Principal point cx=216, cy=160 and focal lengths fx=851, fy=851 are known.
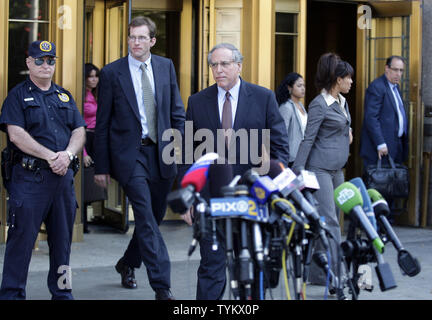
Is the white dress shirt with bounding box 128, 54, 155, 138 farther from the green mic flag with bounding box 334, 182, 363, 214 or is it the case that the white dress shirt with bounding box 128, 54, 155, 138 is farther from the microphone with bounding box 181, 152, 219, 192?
the microphone with bounding box 181, 152, 219, 192

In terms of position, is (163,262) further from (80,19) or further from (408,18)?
(408,18)

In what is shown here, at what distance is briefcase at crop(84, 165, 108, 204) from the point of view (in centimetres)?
910

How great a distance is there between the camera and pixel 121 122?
6.07 m

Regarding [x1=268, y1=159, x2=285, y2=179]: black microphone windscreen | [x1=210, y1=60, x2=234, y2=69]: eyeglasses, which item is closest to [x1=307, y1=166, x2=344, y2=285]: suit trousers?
[x1=210, y1=60, x2=234, y2=69]: eyeglasses

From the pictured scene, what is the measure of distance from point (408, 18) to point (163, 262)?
551 centimetres

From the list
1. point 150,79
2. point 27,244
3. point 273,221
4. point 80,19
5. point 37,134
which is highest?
point 80,19

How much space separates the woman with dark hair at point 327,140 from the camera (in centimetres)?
665

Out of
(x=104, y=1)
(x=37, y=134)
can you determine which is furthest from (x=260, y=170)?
(x=104, y=1)

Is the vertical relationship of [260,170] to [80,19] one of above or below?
below

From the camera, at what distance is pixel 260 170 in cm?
536

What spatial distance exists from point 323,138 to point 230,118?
4.40 ft

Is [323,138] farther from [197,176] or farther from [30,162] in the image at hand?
[197,176]

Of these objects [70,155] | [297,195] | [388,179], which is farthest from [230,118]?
[388,179]
